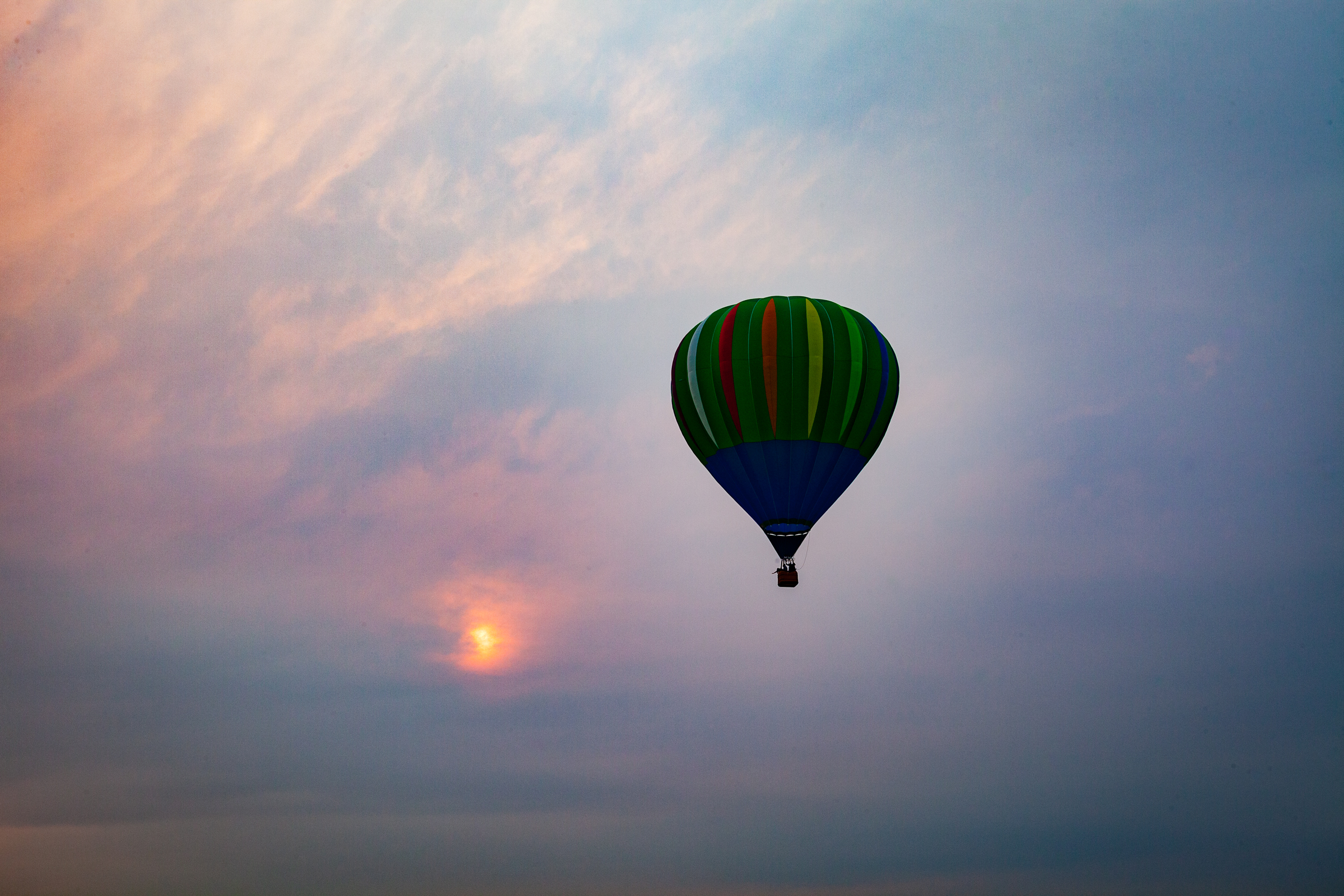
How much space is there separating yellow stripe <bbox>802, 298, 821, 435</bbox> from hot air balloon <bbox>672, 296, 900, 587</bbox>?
0.03 meters

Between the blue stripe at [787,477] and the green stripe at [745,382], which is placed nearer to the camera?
the green stripe at [745,382]

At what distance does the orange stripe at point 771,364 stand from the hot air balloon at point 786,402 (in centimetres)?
3

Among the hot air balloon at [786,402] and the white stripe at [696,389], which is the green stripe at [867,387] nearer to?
the hot air balloon at [786,402]

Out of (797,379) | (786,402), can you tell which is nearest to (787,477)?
(786,402)

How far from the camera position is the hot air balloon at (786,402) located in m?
56.3

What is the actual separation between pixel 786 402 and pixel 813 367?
1483 mm

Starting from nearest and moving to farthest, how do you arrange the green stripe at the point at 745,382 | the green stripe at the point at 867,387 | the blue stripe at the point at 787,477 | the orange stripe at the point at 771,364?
the orange stripe at the point at 771,364
the green stripe at the point at 745,382
the blue stripe at the point at 787,477
the green stripe at the point at 867,387

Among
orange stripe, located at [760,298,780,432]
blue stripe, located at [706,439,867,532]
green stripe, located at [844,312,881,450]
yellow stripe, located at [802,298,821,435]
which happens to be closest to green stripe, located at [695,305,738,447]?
blue stripe, located at [706,439,867,532]

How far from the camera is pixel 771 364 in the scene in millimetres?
56250

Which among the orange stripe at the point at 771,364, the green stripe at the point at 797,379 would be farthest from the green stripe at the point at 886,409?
the orange stripe at the point at 771,364

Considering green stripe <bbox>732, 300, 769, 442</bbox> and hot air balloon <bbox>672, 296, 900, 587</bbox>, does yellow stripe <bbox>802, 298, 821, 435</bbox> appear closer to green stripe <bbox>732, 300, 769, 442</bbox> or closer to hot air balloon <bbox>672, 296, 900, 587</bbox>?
hot air balloon <bbox>672, 296, 900, 587</bbox>

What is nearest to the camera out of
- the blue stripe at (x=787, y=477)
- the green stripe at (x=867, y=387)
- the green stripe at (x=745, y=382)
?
the green stripe at (x=745, y=382)

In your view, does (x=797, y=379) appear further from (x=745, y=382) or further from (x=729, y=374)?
(x=729, y=374)

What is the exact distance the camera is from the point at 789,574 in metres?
56.5
